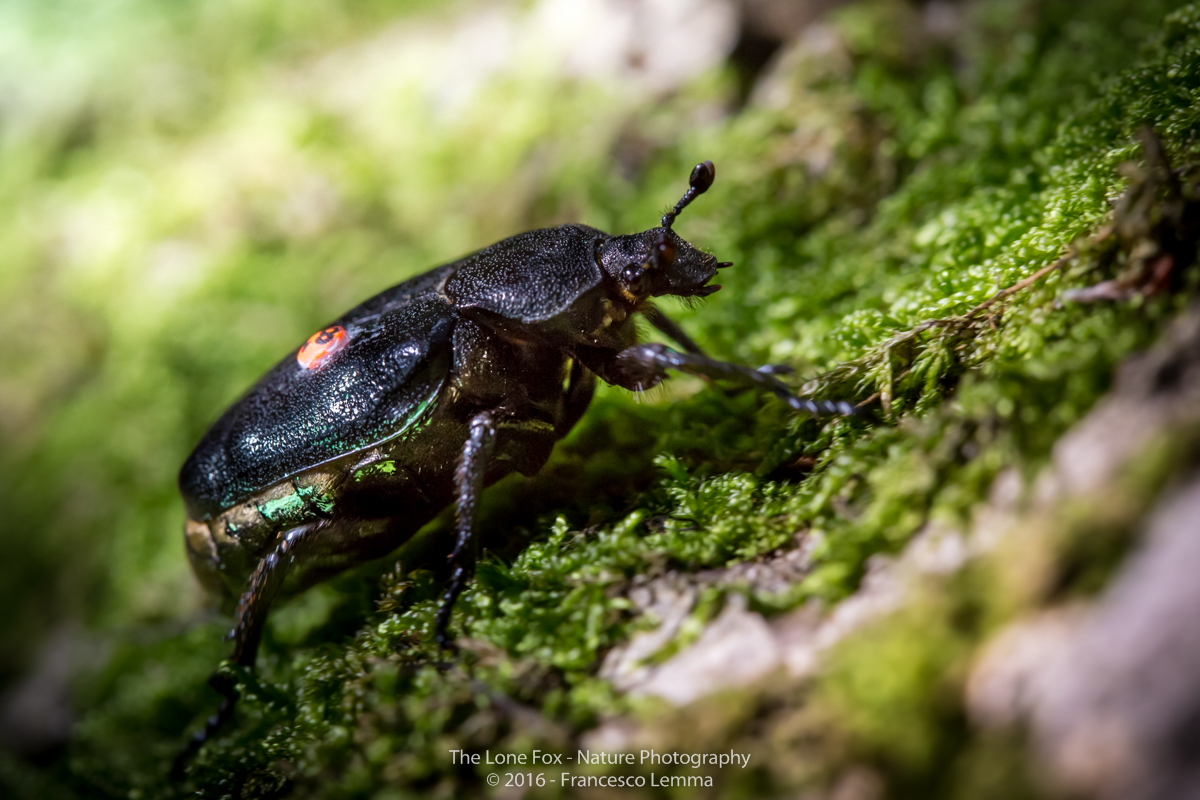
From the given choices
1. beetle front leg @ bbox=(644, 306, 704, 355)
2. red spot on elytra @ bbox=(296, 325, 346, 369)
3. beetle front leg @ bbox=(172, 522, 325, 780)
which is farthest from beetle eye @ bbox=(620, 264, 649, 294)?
beetle front leg @ bbox=(172, 522, 325, 780)

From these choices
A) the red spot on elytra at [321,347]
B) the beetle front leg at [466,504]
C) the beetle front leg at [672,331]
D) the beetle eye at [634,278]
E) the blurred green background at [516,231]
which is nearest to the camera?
the blurred green background at [516,231]

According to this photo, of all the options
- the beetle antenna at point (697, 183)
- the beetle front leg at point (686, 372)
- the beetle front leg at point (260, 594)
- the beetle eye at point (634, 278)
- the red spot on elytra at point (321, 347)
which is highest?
the beetle antenna at point (697, 183)

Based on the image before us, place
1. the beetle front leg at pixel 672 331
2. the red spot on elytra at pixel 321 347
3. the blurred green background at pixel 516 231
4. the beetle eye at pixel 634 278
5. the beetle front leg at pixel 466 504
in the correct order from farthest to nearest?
the beetle front leg at pixel 672 331, the red spot on elytra at pixel 321 347, the beetle eye at pixel 634 278, the beetle front leg at pixel 466 504, the blurred green background at pixel 516 231

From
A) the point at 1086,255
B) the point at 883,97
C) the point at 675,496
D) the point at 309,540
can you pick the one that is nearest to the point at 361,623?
the point at 309,540

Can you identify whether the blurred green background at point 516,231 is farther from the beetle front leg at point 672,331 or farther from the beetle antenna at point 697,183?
the beetle antenna at point 697,183

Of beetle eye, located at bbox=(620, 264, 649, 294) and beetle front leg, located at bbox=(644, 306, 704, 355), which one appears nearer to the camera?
beetle eye, located at bbox=(620, 264, 649, 294)

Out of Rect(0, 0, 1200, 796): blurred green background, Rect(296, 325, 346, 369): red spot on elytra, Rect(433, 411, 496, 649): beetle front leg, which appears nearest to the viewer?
Rect(0, 0, 1200, 796): blurred green background

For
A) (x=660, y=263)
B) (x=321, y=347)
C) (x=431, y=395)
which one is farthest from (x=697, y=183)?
(x=321, y=347)

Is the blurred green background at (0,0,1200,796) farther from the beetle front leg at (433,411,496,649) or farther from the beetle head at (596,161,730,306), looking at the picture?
the beetle head at (596,161,730,306)

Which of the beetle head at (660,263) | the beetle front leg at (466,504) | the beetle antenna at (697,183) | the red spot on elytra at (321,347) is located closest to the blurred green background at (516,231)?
the beetle front leg at (466,504)
